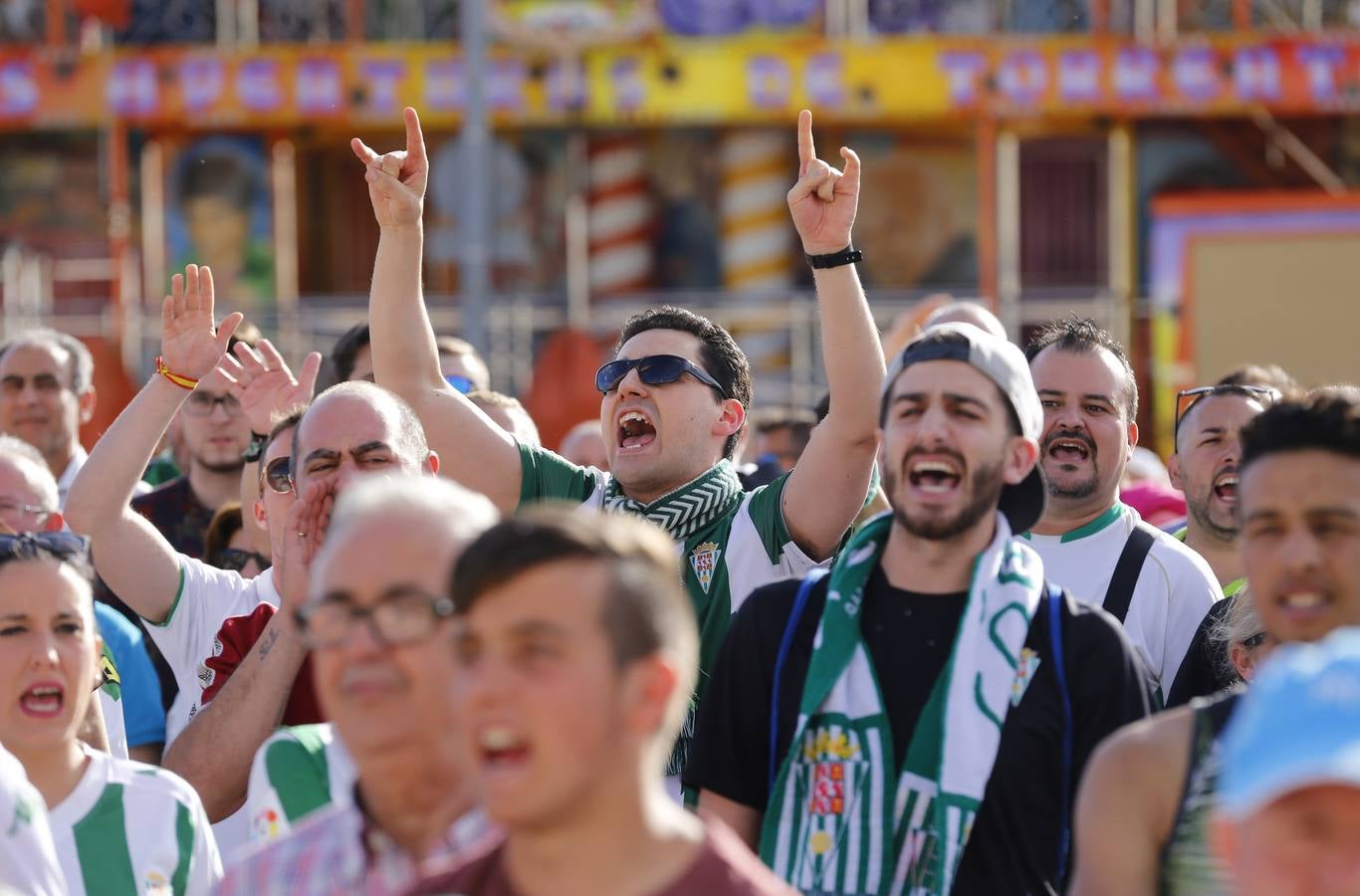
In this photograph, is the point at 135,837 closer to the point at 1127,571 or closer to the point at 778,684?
the point at 778,684

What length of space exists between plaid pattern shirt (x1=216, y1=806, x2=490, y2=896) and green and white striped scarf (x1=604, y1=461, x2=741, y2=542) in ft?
Answer: 5.97

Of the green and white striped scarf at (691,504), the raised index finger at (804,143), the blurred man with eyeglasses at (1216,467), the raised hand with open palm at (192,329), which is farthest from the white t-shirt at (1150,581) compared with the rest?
the raised hand with open palm at (192,329)

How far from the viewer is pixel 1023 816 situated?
333cm

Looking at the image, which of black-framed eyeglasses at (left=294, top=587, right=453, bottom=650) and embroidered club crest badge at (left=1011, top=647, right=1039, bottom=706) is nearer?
black-framed eyeglasses at (left=294, top=587, right=453, bottom=650)

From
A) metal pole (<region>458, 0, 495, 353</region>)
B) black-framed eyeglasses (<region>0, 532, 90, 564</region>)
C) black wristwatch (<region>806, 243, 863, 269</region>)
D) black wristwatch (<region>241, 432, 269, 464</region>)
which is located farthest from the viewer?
metal pole (<region>458, 0, 495, 353</region>)

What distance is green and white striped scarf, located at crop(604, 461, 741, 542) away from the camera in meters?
4.49

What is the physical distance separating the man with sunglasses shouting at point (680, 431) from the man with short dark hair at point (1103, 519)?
0.73 meters

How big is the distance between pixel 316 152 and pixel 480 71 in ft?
19.7

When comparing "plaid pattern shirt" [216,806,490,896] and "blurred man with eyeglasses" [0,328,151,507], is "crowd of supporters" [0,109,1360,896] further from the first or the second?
"blurred man with eyeglasses" [0,328,151,507]

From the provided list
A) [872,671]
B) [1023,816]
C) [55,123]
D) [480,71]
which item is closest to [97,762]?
[872,671]

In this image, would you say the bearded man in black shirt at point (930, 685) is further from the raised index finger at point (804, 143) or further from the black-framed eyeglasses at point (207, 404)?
the black-framed eyeglasses at point (207, 404)

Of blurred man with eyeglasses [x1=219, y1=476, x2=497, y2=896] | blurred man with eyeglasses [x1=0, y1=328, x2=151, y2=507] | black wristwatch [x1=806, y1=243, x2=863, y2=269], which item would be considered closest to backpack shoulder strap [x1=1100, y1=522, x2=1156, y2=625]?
black wristwatch [x1=806, y1=243, x2=863, y2=269]

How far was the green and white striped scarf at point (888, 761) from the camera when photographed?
331 centimetres

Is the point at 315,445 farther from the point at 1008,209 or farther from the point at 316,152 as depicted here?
the point at 316,152
